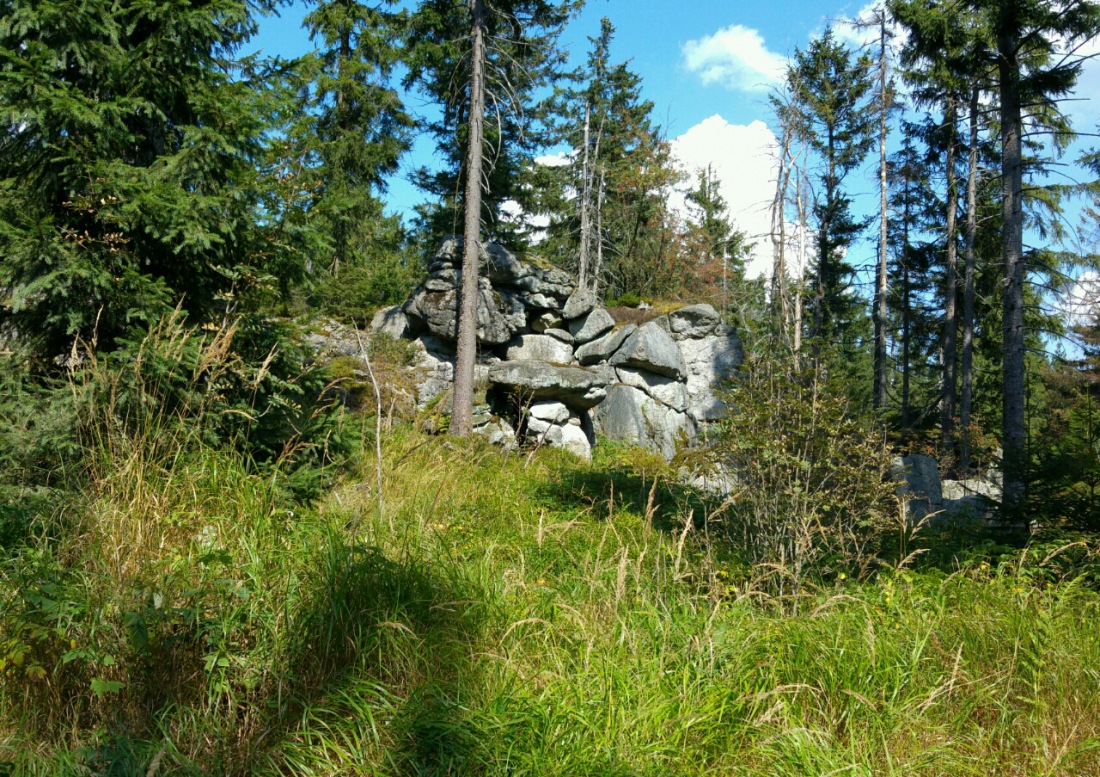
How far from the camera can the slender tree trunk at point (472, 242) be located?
12703mm

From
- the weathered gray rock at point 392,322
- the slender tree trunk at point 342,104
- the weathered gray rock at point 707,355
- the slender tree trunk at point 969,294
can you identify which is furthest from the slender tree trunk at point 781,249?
the slender tree trunk at point 969,294

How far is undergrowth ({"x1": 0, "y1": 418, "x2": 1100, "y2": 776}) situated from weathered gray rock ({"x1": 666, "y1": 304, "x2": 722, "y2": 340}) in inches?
592

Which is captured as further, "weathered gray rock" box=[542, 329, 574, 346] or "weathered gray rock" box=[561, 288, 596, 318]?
"weathered gray rock" box=[561, 288, 596, 318]

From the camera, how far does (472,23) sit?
1350 cm

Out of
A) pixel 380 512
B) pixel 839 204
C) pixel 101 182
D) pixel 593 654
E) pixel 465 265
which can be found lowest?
pixel 593 654

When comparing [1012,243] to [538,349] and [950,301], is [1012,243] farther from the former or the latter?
[950,301]

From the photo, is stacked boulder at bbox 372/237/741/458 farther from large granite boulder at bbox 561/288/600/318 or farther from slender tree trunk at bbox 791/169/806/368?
slender tree trunk at bbox 791/169/806/368

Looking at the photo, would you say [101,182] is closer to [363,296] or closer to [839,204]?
[363,296]

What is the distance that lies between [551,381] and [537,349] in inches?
77.4

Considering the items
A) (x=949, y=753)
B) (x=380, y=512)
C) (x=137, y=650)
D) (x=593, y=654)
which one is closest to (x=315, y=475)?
(x=380, y=512)

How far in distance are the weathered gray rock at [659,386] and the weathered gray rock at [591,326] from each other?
111cm

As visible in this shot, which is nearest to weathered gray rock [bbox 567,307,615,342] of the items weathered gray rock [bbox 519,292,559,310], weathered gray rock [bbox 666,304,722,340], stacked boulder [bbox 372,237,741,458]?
stacked boulder [bbox 372,237,741,458]

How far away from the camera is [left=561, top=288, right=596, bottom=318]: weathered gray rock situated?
17156 millimetres

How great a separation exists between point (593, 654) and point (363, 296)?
14859 mm
